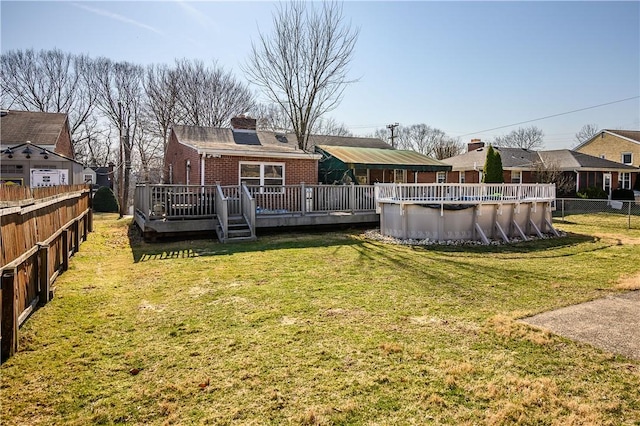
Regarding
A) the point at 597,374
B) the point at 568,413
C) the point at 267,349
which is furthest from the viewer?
the point at 267,349

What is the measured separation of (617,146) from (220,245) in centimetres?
3932

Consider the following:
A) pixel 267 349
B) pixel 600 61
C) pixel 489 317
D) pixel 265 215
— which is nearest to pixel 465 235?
pixel 265 215

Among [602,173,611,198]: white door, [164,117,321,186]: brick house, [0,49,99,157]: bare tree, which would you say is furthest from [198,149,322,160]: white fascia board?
[0,49,99,157]: bare tree

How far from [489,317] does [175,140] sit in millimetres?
17349

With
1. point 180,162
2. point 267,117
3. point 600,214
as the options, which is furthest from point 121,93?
point 600,214

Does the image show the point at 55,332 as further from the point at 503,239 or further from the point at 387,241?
the point at 503,239

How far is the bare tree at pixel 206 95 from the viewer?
107 feet

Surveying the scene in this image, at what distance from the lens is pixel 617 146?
34.3 meters

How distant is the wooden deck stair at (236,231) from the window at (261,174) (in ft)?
9.59

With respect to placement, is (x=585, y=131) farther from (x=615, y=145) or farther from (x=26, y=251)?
(x=26, y=251)

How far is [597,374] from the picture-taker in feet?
10.7

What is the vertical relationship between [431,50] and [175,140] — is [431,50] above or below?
above

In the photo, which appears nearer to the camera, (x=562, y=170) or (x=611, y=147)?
(x=562, y=170)

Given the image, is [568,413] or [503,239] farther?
[503,239]
